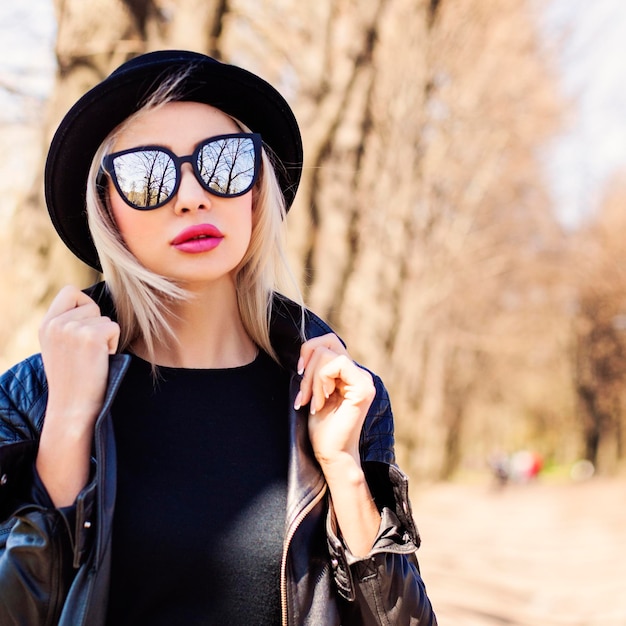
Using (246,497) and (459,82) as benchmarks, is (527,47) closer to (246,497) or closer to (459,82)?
(459,82)

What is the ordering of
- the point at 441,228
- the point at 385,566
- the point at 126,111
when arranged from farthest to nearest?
1. the point at 441,228
2. the point at 126,111
3. the point at 385,566

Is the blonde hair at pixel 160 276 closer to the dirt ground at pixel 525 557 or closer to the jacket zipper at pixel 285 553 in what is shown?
the jacket zipper at pixel 285 553

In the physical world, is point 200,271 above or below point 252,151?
below

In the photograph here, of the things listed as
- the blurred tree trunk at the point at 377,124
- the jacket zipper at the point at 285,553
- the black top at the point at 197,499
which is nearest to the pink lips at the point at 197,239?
the black top at the point at 197,499

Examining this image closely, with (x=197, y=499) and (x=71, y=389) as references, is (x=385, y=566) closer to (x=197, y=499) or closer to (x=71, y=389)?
(x=197, y=499)

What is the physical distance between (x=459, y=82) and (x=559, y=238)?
15592mm

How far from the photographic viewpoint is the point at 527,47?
52.9 feet

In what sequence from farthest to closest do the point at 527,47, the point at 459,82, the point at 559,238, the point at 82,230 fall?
the point at 559,238, the point at 527,47, the point at 459,82, the point at 82,230

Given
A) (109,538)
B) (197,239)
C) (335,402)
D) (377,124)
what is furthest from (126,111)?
(377,124)

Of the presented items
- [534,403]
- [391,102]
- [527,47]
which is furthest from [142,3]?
[534,403]

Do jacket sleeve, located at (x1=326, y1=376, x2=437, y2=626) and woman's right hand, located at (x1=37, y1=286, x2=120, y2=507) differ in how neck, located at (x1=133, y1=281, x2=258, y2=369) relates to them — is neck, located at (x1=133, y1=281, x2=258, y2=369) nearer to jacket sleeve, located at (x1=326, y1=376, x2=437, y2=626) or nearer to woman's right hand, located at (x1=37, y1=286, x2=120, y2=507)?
woman's right hand, located at (x1=37, y1=286, x2=120, y2=507)

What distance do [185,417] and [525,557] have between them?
1367 cm

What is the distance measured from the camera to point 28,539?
1813mm

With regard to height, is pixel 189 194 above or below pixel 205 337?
above
